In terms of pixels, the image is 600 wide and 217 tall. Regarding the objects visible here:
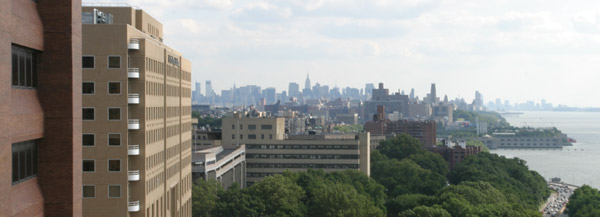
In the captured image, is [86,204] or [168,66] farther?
[168,66]

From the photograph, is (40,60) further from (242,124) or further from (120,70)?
(242,124)

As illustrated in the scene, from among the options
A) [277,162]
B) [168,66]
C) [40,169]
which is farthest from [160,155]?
[277,162]

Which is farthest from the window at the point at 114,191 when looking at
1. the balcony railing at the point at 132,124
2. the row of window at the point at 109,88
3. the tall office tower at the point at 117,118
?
the row of window at the point at 109,88

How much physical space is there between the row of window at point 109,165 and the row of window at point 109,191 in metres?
0.76

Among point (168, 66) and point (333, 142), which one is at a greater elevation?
point (168, 66)

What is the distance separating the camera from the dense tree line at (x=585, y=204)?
95438 mm

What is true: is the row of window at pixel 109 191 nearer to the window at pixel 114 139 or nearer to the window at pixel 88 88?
the window at pixel 114 139

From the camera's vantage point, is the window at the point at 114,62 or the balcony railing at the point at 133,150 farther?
the balcony railing at the point at 133,150

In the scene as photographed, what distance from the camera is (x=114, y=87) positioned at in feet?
120

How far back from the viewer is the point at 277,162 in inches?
4348

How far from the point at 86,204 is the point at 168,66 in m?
11.6

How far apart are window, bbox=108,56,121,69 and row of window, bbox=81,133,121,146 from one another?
3.08 m

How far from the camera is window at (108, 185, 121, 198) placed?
120ft

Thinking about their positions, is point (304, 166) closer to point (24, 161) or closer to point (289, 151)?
point (289, 151)
